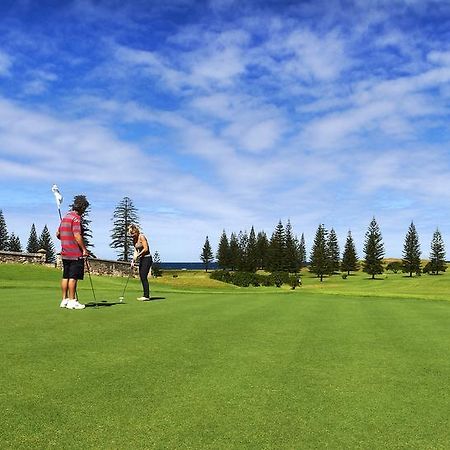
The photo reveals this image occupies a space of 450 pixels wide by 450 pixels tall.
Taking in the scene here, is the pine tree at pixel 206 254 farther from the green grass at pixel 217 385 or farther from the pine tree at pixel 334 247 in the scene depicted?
the green grass at pixel 217 385

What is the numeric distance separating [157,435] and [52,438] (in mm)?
759

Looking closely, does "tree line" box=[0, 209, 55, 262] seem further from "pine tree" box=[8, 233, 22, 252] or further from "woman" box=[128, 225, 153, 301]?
"woman" box=[128, 225, 153, 301]

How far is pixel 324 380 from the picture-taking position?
5355 mm

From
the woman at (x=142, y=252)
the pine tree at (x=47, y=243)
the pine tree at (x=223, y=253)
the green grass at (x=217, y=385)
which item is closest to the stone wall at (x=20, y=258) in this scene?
the woman at (x=142, y=252)

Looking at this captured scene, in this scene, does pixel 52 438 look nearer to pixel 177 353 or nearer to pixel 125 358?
pixel 125 358

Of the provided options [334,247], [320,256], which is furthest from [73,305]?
[334,247]

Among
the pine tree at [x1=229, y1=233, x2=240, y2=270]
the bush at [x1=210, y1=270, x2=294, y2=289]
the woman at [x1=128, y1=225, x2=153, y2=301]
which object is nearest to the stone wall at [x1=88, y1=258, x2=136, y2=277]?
the bush at [x1=210, y1=270, x2=294, y2=289]

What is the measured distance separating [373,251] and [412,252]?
11.2 m

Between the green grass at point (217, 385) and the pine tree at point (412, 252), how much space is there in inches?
4720

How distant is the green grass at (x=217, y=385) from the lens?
370 cm

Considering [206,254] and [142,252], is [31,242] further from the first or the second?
[142,252]

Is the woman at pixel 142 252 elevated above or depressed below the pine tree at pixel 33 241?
below

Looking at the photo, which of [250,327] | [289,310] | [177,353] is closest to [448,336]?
[250,327]

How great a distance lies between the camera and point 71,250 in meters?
11.2
